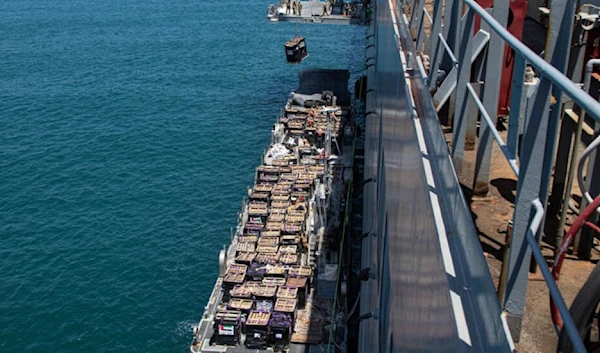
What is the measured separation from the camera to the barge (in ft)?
72.1

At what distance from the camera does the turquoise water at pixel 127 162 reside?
27.3m

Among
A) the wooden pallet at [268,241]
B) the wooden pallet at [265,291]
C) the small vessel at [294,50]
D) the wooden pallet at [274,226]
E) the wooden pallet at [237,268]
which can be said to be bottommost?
the wooden pallet at [265,291]

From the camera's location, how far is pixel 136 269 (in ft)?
98.2

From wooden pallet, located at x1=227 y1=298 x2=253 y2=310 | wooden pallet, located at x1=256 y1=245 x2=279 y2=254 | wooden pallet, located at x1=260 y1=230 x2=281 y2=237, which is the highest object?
wooden pallet, located at x1=260 y1=230 x2=281 y2=237

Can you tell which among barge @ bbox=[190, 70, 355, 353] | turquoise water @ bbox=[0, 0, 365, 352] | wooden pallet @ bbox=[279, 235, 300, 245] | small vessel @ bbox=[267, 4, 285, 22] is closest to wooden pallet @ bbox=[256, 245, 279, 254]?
barge @ bbox=[190, 70, 355, 353]

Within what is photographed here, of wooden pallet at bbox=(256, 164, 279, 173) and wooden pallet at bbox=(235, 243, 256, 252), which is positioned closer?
wooden pallet at bbox=(235, 243, 256, 252)

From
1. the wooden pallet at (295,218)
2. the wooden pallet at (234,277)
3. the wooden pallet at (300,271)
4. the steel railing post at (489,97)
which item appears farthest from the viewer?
the wooden pallet at (295,218)

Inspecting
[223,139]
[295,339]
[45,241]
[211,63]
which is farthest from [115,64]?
[295,339]

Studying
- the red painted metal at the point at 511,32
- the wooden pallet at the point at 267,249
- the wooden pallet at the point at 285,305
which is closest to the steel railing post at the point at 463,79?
the red painted metal at the point at 511,32

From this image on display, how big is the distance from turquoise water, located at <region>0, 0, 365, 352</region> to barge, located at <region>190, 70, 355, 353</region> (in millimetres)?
2581

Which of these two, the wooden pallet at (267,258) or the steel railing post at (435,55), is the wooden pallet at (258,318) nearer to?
the wooden pallet at (267,258)

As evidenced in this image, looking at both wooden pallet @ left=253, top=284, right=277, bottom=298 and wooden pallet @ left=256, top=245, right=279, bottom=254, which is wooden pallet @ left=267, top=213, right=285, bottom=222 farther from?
wooden pallet @ left=253, top=284, right=277, bottom=298

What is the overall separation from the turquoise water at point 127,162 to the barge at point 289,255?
8.47 feet

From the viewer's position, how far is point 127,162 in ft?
131
